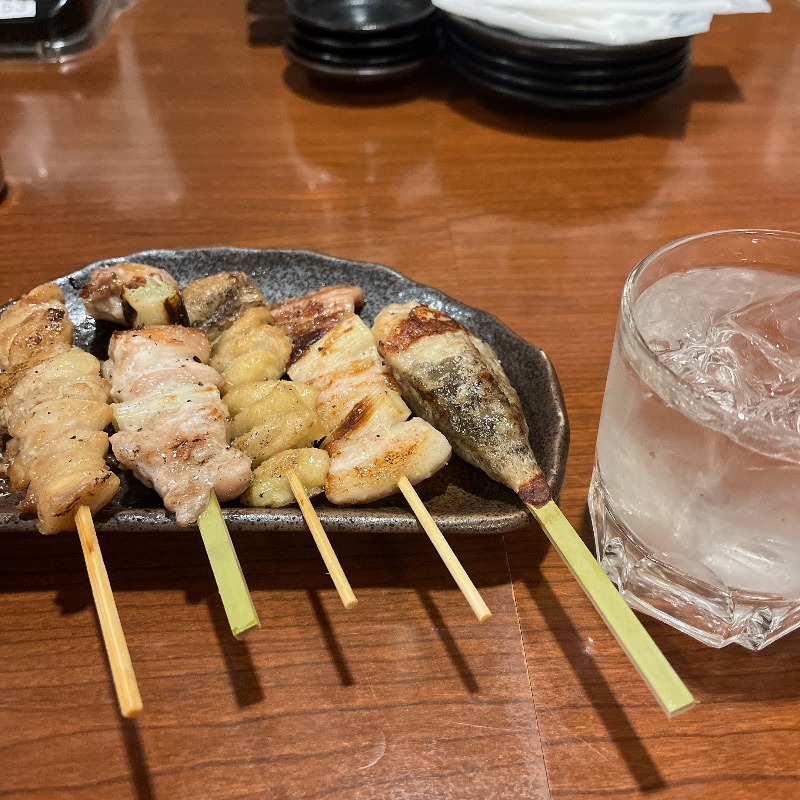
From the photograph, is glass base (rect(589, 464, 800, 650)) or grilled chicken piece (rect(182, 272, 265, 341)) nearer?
glass base (rect(589, 464, 800, 650))

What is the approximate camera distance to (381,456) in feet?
5.38

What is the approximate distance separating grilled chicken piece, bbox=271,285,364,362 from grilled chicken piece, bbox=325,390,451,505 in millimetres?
409

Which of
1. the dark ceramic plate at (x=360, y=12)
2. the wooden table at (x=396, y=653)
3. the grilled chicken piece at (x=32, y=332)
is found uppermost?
the dark ceramic plate at (x=360, y=12)

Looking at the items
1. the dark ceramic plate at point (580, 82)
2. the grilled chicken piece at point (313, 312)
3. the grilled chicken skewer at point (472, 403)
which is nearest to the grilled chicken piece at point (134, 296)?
the grilled chicken piece at point (313, 312)

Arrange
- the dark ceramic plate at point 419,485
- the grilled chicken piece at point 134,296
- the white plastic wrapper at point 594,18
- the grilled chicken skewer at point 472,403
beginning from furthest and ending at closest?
the white plastic wrapper at point 594,18, the grilled chicken piece at point 134,296, the dark ceramic plate at point 419,485, the grilled chicken skewer at point 472,403

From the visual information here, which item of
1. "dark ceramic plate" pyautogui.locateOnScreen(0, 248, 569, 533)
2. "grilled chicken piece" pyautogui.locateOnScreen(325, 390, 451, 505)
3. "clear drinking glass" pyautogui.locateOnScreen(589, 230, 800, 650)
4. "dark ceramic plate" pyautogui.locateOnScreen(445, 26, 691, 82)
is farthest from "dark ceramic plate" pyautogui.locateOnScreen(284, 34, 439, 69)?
"clear drinking glass" pyautogui.locateOnScreen(589, 230, 800, 650)

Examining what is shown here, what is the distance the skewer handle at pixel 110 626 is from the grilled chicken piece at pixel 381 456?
19.1 inches

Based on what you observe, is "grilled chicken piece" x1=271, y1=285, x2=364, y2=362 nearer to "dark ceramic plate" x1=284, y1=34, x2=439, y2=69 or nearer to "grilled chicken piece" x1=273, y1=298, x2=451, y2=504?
"grilled chicken piece" x1=273, y1=298, x2=451, y2=504

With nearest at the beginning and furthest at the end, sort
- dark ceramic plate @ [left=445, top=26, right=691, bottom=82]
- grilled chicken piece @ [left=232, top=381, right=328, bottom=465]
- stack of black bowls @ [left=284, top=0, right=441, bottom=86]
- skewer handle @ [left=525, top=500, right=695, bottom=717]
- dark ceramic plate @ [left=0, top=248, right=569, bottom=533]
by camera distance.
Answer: skewer handle @ [left=525, top=500, right=695, bottom=717] → dark ceramic plate @ [left=0, top=248, right=569, bottom=533] → grilled chicken piece @ [left=232, top=381, right=328, bottom=465] → dark ceramic plate @ [left=445, top=26, right=691, bottom=82] → stack of black bowls @ [left=284, top=0, right=441, bottom=86]

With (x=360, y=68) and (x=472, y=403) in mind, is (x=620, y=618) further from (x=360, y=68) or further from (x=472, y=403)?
(x=360, y=68)

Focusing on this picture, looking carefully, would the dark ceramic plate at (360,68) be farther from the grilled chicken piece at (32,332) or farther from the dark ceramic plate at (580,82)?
the grilled chicken piece at (32,332)

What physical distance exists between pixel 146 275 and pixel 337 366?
1.98 feet

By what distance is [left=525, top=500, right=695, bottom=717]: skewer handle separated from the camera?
1.14m

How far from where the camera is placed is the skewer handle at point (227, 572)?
126cm
